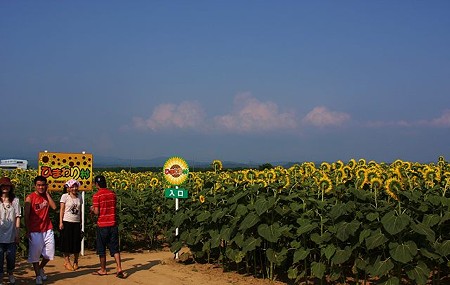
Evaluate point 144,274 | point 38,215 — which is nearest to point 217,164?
point 144,274

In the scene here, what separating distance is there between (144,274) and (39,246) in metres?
2.04

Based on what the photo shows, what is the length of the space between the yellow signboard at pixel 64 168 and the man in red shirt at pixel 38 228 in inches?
96.4

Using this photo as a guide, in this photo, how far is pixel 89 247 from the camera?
12.8 meters

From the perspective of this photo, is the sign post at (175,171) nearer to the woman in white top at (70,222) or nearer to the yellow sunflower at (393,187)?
the woman in white top at (70,222)

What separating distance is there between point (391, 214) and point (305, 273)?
1.96m

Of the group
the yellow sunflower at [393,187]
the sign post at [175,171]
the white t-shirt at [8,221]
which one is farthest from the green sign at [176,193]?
the yellow sunflower at [393,187]

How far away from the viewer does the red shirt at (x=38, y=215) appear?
8.49 metres

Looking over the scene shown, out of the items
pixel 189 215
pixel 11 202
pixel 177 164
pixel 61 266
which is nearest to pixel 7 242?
pixel 11 202

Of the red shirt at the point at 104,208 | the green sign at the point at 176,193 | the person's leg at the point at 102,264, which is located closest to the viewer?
the red shirt at the point at 104,208

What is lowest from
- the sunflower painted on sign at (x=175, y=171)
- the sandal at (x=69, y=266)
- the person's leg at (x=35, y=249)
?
the sandal at (x=69, y=266)

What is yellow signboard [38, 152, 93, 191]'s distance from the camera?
1111 cm

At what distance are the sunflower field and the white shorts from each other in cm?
261

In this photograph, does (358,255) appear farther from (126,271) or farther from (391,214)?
(126,271)

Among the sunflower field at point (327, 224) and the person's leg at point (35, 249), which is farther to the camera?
the person's leg at point (35, 249)
